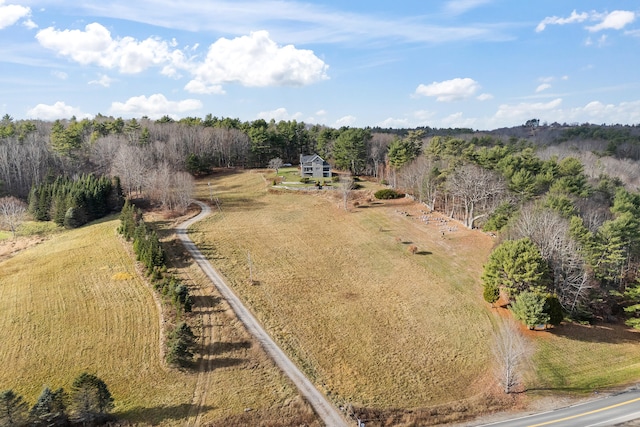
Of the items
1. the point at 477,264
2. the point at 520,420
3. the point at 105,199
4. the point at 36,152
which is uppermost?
the point at 36,152

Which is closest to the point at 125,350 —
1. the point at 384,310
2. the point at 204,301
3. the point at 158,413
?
the point at 204,301

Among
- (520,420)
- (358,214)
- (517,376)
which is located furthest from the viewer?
(358,214)

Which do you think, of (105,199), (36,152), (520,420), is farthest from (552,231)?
(36,152)

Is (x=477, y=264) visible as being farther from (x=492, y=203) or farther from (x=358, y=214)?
(x=358, y=214)

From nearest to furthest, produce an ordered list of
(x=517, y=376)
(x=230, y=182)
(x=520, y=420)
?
(x=520, y=420) < (x=517, y=376) < (x=230, y=182)

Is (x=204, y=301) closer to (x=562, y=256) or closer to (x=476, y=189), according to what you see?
(x=562, y=256)
